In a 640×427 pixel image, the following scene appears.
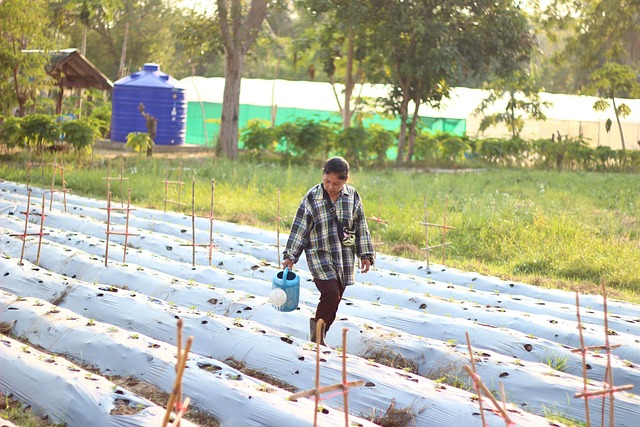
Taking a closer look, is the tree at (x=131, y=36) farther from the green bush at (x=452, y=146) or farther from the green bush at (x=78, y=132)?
the green bush at (x=78, y=132)

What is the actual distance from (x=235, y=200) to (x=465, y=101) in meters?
11.8

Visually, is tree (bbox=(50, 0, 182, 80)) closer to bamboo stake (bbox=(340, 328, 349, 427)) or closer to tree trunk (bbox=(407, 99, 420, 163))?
tree trunk (bbox=(407, 99, 420, 163))

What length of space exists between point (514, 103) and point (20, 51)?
1002 centimetres

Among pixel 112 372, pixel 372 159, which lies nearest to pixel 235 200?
pixel 112 372

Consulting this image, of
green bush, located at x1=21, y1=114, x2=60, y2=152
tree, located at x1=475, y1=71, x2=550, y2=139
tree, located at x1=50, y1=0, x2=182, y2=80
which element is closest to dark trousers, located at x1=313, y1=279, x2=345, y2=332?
green bush, located at x1=21, y1=114, x2=60, y2=152

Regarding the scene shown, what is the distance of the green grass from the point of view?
7566 mm

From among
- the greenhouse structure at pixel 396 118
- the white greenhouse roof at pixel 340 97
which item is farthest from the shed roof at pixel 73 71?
the greenhouse structure at pixel 396 118

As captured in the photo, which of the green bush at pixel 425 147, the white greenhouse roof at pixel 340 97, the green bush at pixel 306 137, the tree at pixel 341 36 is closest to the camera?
the green bush at pixel 306 137

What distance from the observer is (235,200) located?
34.6ft

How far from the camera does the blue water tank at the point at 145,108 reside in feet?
63.7

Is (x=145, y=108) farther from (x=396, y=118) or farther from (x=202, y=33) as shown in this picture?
(x=396, y=118)

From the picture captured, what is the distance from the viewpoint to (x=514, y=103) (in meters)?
19.3

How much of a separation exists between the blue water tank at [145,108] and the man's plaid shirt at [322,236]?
15.2m

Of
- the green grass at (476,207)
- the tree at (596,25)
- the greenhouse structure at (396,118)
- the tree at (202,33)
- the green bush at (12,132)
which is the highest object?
the tree at (596,25)
